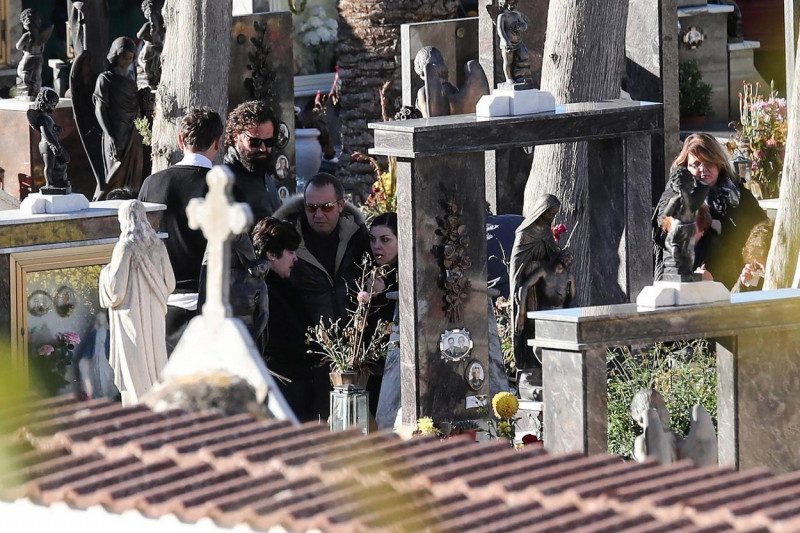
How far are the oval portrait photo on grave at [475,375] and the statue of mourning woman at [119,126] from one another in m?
7.63

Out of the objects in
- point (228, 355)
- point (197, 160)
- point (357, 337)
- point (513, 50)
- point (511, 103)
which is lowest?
point (357, 337)

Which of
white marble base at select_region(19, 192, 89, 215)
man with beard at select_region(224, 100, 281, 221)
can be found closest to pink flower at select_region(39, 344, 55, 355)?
white marble base at select_region(19, 192, 89, 215)

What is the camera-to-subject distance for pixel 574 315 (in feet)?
23.4

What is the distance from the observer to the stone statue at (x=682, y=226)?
730 cm

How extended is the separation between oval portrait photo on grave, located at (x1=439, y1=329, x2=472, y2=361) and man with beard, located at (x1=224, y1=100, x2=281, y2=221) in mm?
1313

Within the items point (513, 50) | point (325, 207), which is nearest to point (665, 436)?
point (513, 50)

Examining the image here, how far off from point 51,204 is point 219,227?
15.8ft

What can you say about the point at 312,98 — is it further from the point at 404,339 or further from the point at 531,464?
the point at 531,464

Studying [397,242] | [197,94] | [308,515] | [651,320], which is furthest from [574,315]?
[197,94]

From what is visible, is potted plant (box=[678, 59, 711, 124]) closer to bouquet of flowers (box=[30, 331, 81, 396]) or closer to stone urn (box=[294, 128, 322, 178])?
stone urn (box=[294, 128, 322, 178])

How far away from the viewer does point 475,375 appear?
8.48 m

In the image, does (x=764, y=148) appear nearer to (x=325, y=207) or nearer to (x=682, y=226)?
(x=325, y=207)

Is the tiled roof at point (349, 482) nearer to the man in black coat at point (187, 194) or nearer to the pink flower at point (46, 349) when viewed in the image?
the man in black coat at point (187, 194)

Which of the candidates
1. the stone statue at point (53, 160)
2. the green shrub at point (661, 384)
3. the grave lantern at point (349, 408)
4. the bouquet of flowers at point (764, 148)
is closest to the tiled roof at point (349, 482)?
the green shrub at point (661, 384)
